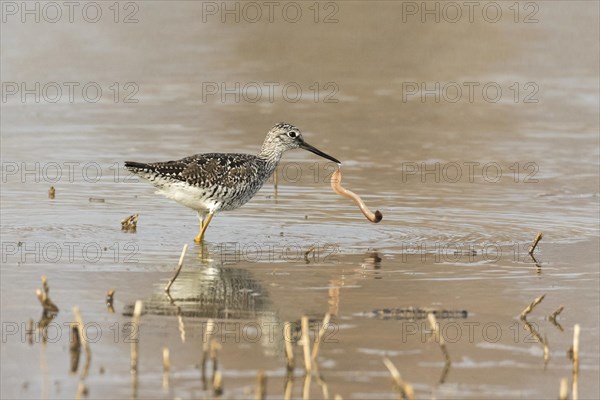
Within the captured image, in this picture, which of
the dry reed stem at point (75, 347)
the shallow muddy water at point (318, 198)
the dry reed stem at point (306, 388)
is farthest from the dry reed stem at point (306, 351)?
the dry reed stem at point (75, 347)

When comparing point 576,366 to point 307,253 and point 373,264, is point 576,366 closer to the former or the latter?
point 373,264

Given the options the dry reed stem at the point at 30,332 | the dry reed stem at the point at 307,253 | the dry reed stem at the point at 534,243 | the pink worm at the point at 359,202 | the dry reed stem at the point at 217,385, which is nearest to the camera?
the dry reed stem at the point at 217,385

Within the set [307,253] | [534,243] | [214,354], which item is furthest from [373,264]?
[214,354]

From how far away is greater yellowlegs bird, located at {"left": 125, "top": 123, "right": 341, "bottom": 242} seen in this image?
1256 cm

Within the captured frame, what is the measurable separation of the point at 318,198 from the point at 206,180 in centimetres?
211

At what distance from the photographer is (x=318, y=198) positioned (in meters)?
14.5

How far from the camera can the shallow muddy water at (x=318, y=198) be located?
828 cm

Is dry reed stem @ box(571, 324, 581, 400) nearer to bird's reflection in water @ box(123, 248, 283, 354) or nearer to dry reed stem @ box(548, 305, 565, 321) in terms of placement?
dry reed stem @ box(548, 305, 565, 321)

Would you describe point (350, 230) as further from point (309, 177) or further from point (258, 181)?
point (309, 177)

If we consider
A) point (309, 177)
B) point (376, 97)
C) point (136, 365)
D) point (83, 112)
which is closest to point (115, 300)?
point (136, 365)

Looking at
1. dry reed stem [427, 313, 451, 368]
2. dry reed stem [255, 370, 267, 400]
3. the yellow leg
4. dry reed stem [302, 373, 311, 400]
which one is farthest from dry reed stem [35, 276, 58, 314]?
the yellow leg

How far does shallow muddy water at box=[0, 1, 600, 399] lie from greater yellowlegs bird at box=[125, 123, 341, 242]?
0.31 m

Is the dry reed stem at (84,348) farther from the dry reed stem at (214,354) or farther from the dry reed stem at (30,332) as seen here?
the dry reed stem at (214,354)

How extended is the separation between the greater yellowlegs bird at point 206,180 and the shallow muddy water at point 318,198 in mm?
313
